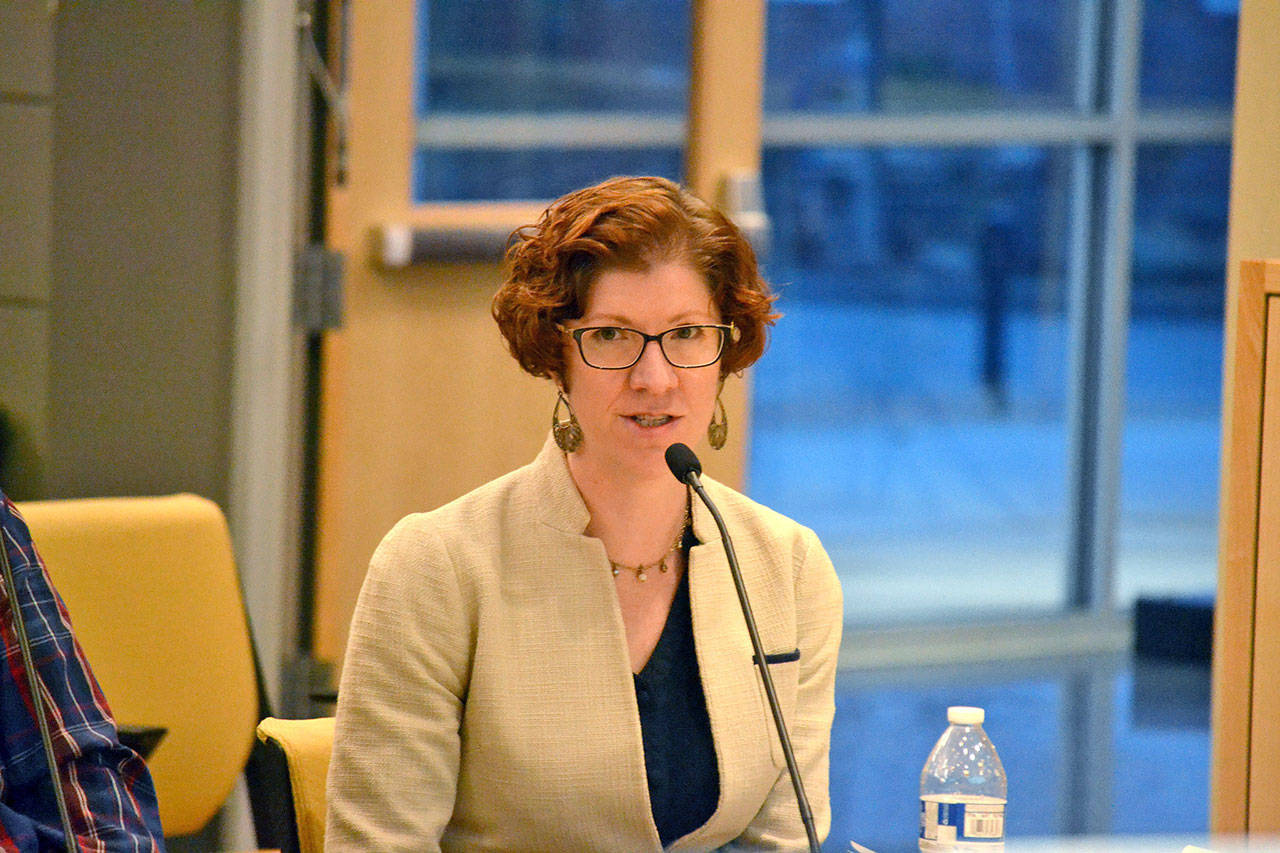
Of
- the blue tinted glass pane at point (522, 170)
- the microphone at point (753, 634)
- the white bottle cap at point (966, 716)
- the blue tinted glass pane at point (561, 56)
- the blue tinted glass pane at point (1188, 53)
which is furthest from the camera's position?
the blue tinted glass pane at point (1188, 53)

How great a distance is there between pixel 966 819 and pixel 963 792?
45 centimetres

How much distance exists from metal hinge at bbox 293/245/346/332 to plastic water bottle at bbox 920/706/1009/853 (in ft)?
5.16

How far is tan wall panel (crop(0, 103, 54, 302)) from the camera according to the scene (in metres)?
2.55

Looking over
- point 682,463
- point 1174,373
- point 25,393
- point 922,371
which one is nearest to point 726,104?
point 25,393

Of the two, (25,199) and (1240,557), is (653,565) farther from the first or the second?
(25,199)

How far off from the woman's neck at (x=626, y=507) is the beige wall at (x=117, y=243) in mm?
1306

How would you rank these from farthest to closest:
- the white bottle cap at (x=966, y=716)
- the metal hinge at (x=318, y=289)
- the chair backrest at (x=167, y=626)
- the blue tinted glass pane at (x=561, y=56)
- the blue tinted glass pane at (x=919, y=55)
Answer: the blue tinted glass pane at (x=919, y=55), the blue tinted glass pane at (x=561, y=56), the metal hinge at (x=318, y=289), the chair backrest at (x=167, y=626), the white bottle cap at (x=966, y=716)

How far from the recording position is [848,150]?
6.23m

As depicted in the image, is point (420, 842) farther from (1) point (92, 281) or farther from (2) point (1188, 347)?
(2) point (1188, 347)

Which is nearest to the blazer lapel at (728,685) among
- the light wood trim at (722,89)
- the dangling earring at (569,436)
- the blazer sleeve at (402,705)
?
the dangling earring at (569,436)

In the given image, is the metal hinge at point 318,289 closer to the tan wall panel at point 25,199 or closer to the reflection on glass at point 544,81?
the tan wall panel at point 25,199

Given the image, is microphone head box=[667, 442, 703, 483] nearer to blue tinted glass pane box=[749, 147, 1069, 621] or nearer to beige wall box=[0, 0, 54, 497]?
beige wall box=[0, 0, 54, 497]

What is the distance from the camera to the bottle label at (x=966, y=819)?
4.58ft

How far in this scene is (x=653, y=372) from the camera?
1.54 m
